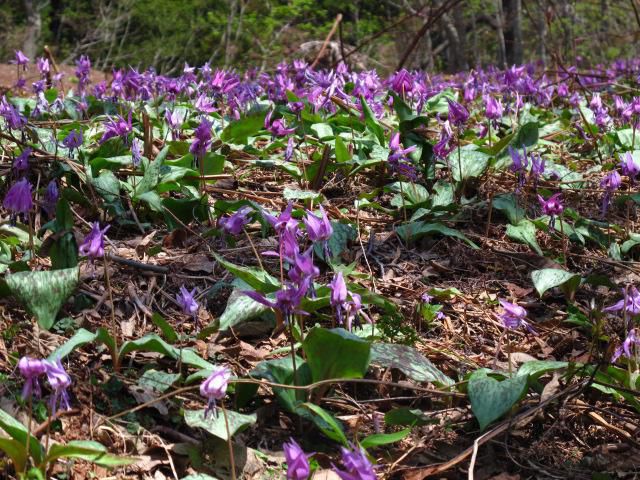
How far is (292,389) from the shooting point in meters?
1.75

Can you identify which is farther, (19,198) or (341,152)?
(341,152)

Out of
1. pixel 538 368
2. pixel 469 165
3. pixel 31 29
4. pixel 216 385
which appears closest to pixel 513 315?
pixel 538 368

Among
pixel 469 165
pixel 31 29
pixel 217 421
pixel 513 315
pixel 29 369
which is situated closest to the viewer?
pixel 29 369

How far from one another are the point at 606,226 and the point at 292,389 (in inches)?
63.3

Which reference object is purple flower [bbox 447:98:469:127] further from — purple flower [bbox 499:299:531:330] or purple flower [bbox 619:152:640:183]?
purple flower [bbox 499:299:531:330]

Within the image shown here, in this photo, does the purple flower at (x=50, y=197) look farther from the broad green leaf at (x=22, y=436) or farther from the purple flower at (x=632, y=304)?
the purple flower at (x=632, y=304)

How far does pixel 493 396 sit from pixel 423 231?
1.09 m

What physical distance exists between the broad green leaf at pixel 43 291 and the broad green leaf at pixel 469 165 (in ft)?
5.55

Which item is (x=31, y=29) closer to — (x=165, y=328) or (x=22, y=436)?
(x=165, y=328)

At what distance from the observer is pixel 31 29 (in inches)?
511

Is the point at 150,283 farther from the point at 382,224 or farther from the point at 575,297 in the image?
the point at 575,297

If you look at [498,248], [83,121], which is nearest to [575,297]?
[498,248]

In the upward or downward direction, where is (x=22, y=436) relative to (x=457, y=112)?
downward

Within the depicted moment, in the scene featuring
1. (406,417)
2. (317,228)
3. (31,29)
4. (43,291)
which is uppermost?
(317,228)
